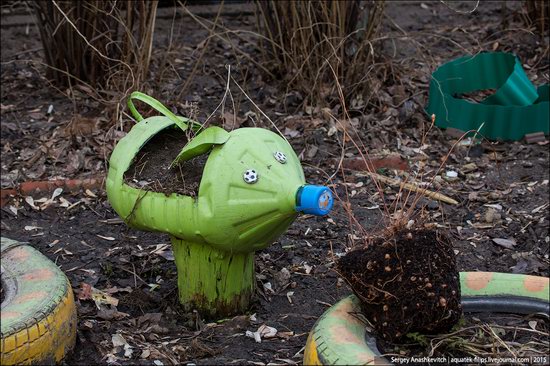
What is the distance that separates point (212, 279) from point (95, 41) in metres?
2.21

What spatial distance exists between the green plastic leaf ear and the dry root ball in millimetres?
555

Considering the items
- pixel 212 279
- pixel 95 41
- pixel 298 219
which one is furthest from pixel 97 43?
pixel 212 279

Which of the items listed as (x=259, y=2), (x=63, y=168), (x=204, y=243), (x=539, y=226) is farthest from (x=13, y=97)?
(x=539, y=226)

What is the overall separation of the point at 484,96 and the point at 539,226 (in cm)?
153

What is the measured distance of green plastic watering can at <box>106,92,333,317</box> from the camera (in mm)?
2984

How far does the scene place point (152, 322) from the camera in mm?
3371

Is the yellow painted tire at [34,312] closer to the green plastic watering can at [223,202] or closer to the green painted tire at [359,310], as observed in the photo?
the green plastic watering can at [223,202]

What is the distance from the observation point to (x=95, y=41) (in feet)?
16.7

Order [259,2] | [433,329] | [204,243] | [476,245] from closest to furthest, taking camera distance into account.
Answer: [433,329] < [204,243] < [476,245] < [259,2]

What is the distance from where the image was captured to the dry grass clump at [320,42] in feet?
16.5

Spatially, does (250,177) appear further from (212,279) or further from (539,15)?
(539,15)

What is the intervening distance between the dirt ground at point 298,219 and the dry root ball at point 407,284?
98mm

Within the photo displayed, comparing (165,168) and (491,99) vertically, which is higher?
(165,168)

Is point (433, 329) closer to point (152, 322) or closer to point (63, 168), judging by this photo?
point (152, 322)
